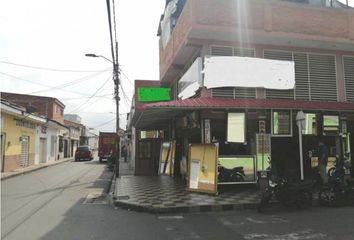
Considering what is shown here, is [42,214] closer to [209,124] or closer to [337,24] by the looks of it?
[209,124]

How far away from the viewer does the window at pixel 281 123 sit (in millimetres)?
15180

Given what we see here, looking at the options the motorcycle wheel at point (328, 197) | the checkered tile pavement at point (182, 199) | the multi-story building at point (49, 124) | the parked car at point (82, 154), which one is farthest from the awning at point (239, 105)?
the parked car at point (82, 154)

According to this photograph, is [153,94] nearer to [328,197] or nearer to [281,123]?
[281,123]

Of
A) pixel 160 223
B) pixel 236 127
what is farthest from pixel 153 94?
pixel 160 223

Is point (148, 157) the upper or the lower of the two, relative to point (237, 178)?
upper

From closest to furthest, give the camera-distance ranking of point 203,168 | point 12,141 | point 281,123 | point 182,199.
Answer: point 182,199
point 203,168
point 281,123
point 12,141

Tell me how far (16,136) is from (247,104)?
67.1 feet

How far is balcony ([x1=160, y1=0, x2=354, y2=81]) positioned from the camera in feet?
50.0

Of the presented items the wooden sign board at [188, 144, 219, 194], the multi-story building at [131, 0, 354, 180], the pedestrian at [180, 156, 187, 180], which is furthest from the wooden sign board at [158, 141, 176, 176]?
the wooden sign board at [188, 144, 219, 194]

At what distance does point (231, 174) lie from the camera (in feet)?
49.5

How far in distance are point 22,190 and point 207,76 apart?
30.2ft

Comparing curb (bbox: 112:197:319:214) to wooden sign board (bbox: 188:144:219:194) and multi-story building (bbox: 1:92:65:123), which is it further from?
multi-story building (bbox: 1:92:65:123)

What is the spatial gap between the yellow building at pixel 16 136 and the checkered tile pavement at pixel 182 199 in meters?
13.2

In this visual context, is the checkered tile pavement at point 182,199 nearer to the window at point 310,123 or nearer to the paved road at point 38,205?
the paved road at point 38,205
